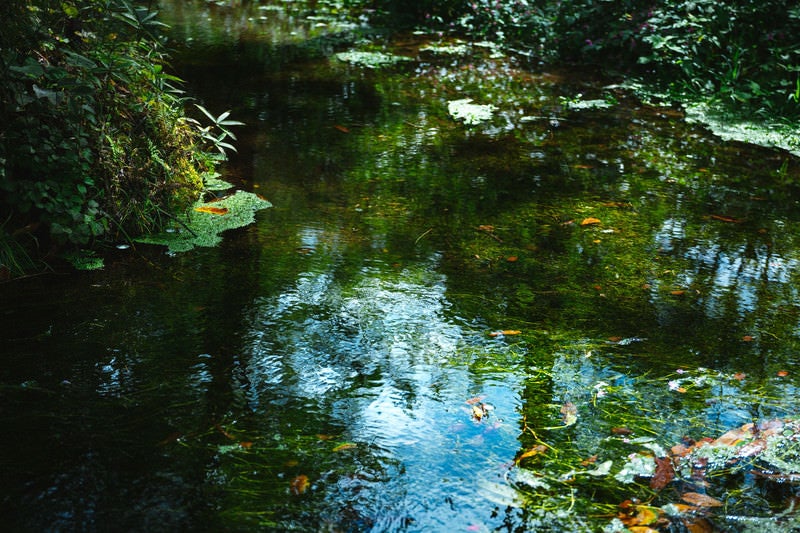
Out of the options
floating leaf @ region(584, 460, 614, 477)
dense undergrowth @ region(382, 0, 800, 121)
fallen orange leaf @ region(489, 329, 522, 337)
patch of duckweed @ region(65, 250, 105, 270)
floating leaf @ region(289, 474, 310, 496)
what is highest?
dense undergrowth @ region(382, 0, 800, 121)

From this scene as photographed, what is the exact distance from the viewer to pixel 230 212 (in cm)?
351

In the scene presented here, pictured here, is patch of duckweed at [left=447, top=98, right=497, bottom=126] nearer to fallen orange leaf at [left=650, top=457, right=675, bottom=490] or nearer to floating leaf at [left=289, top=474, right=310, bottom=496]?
fallen orange leaf at [left=650, top=457, right=675, bottom=490]

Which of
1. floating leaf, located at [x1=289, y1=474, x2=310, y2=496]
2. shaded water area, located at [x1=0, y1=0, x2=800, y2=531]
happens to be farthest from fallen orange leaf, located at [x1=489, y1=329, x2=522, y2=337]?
floating leaf, located at [x1=289, y1=474, x2=310, y2=496]

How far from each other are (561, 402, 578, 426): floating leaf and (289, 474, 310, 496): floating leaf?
0.83m

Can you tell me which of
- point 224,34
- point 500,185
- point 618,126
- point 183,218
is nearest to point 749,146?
point 618,126

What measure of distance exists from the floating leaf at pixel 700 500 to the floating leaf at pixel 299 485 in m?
1.03

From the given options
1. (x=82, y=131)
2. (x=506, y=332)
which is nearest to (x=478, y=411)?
(x=506, y=332)

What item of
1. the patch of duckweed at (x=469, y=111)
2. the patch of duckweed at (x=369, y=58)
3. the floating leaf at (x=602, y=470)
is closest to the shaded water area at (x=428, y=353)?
the floating leaf at (x=602, y=470)

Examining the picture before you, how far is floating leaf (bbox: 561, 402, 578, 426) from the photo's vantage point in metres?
2.16

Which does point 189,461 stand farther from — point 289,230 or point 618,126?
point 618,126

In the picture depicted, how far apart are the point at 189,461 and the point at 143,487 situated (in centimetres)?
14

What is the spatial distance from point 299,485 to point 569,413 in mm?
896

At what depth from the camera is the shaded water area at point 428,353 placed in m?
1.83

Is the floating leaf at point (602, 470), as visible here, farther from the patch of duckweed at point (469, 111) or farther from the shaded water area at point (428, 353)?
the patch of duckweed at point (469, 111)
